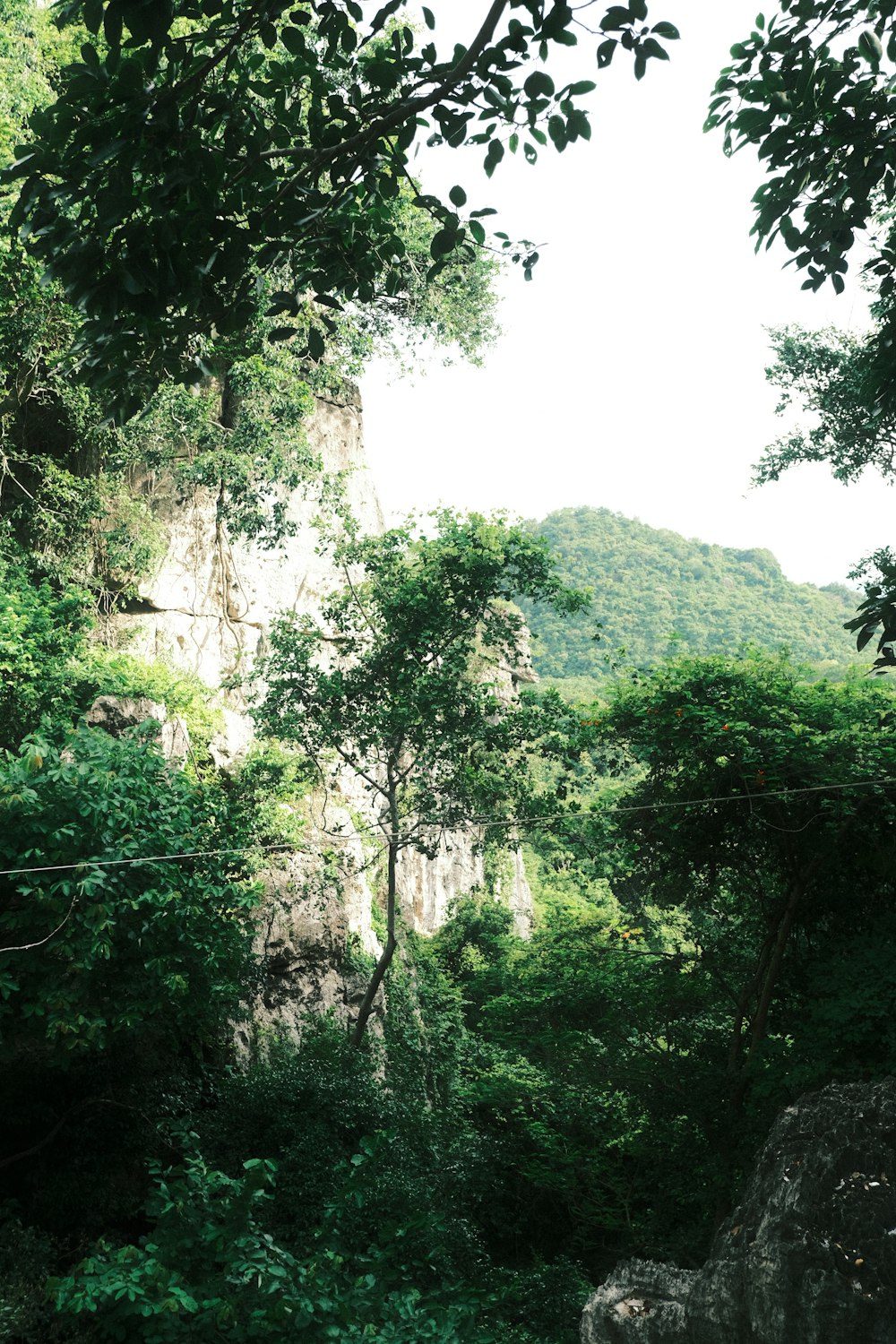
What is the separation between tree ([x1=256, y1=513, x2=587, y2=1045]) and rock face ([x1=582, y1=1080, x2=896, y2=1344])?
205 inches

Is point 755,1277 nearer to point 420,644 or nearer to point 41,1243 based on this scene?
point 41,1243

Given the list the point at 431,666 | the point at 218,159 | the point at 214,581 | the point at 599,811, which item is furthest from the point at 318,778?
the point at 218,159

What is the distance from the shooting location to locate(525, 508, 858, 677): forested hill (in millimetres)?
32719

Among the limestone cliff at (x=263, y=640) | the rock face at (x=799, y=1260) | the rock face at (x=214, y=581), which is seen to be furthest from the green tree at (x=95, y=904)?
the rock face at (x=214, y=581)

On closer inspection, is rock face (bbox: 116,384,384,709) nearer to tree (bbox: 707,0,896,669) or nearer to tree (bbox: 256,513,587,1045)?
tree (bbox: 256,513,587,1045)

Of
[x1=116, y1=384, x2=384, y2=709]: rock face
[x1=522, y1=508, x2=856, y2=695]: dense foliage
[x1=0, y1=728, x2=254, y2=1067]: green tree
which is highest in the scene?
[x1=522, y1=508, x2=856, y2=695]: dense foliage

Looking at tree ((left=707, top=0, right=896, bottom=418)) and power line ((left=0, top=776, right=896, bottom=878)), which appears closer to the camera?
tree ((left=707, top=0, right=896, bottom=418))

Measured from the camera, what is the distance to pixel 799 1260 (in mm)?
4062

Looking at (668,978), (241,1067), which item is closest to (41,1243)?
(241,1067)

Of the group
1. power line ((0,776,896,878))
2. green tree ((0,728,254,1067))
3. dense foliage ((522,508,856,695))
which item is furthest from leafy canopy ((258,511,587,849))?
dense foliage ((522,508,856,695))

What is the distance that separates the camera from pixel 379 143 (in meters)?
2.72

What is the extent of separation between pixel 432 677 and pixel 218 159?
730 centimetres

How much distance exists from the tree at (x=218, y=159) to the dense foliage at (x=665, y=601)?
25.5 metres

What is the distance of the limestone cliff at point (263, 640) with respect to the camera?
11266 millimetres
